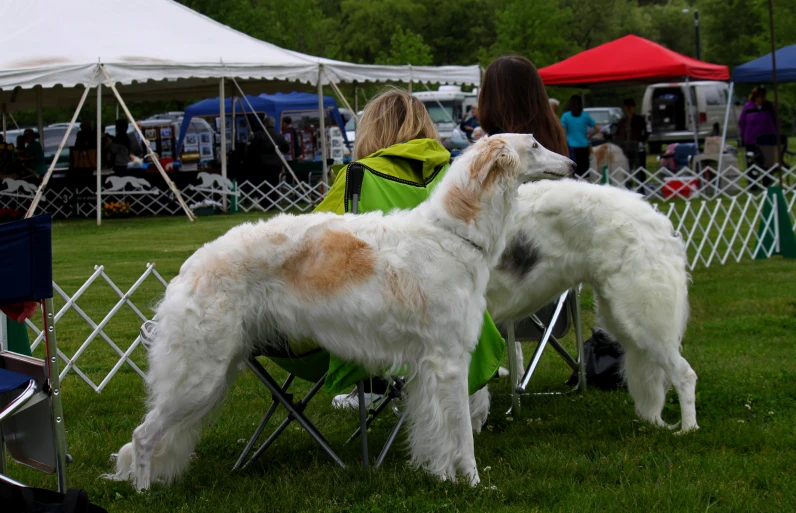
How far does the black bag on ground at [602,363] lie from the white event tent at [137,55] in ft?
34.7

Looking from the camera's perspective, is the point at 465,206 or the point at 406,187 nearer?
the point at 465,206

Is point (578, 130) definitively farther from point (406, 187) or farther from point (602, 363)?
point (406, 187)

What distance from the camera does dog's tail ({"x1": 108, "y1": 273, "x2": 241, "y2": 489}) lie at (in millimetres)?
3811

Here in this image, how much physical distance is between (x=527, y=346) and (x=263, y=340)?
11.8 ft

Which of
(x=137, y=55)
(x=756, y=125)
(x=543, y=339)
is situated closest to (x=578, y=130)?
(x=756, y=125)

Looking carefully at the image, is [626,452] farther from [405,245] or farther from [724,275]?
[724,275]

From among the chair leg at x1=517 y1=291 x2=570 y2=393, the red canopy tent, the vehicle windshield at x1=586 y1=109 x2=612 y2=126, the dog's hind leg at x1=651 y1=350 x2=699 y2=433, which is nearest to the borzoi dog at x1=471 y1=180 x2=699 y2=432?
the dog's hind leg at x1=651 y1=350 x2=699 y2=433

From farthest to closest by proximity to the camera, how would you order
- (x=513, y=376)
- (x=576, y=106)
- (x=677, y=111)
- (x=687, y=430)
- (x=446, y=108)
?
(x=446, y=108), (x=677, y=111), (x=576, y=106), (x=513, y=376), (x=687, y=430)

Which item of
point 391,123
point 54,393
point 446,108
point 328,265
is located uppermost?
point 446,108

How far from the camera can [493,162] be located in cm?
391

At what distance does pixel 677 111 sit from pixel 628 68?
1364 cm

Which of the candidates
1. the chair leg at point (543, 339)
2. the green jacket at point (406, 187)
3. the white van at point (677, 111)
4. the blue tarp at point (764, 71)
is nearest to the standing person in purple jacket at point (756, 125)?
the blue tarp at point (764, 71)

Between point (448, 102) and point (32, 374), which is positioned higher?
point (448, 102)

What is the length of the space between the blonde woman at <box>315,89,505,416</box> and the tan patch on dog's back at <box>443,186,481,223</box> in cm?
47
